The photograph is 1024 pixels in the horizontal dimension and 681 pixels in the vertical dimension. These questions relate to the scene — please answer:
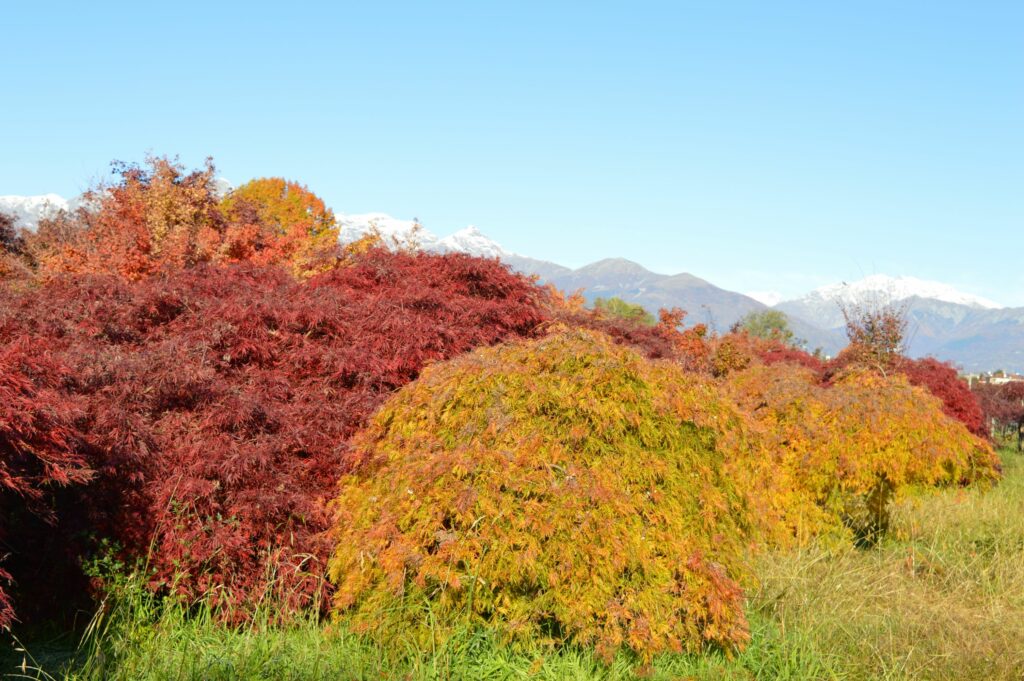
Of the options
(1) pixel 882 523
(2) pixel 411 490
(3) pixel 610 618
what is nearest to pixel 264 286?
(2) pixel 411 490

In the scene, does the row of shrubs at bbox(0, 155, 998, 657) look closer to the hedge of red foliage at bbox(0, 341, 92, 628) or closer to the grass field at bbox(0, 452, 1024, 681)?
the hedge of red foliage at bbox(0, 341, 92, 628)

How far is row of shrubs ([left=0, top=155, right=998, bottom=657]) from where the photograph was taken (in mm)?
4340

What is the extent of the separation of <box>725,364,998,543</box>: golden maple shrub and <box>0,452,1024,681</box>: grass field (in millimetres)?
852

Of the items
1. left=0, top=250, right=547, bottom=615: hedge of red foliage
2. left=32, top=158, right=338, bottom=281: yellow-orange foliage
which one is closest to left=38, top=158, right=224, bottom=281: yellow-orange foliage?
left=32, top=158, right=338, bottom=281: yellow-orange foliage

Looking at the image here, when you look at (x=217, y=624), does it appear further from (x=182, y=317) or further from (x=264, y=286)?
(x=264, y=286)

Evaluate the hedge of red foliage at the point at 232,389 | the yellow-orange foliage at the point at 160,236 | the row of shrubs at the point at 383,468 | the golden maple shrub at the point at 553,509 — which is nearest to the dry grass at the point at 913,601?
the row of shrubs at the point at 383,468

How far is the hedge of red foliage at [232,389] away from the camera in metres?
4.87

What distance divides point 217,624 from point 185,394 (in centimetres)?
166

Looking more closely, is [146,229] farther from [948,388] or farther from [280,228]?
[948,388]

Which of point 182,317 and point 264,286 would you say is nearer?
point 182,317

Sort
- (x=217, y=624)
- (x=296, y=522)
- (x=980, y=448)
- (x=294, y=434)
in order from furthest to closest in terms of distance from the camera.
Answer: (x=980, y=448)
(x=294, y=434)
(x=296, y=522)
(x=217, y=624)

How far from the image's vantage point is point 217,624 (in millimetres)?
4758

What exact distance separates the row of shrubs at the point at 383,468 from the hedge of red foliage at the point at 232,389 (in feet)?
0.06

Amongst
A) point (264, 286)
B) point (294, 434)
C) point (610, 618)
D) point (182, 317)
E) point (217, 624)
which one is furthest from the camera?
point (264, 286)
